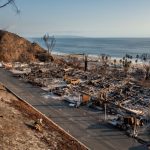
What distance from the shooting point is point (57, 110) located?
2567 centimetres

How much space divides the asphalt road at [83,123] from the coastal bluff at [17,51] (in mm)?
26039

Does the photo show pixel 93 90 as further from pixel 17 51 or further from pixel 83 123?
pixel 17 51

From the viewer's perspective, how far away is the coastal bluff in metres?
58.1

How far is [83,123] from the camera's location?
22.5 meters

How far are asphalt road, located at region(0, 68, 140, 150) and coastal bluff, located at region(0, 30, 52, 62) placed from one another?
26.0m

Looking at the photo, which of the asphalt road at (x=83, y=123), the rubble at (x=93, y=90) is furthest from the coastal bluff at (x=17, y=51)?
the asphalt road at (x=83, y=123)

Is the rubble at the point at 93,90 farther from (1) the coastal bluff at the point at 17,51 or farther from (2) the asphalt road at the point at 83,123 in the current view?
(1) the coastal bluff at the point at 17,51

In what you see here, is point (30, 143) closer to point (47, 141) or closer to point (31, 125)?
point (47, 141)

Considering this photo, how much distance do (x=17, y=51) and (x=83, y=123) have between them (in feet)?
133

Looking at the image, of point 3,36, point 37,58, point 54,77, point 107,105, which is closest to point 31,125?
point 107,105

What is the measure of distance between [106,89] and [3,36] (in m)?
35.3

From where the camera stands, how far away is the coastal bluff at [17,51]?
191 ft

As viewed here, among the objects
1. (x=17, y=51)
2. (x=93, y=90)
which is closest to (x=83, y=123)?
(x=93, y=90)

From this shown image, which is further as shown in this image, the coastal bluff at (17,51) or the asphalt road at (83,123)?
the coastal bluff at (17,51)
